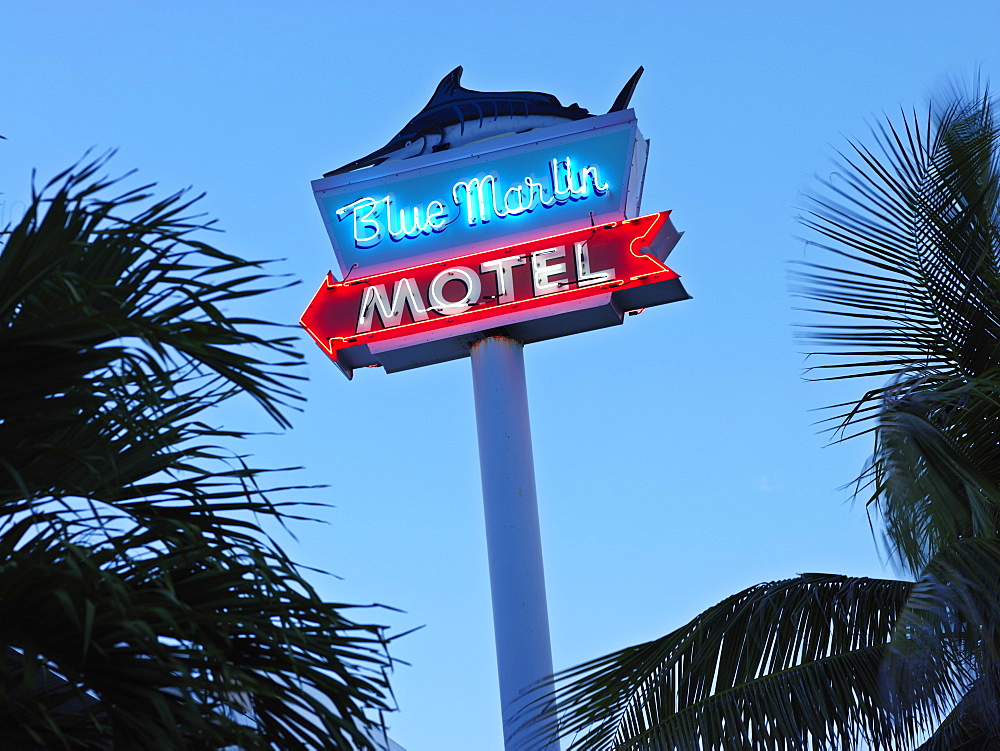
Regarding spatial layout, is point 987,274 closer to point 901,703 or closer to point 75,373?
point 901,703

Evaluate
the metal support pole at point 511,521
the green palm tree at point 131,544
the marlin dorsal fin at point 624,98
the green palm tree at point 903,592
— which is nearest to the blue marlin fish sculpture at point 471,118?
the marlin dorsal fin at point 624,98

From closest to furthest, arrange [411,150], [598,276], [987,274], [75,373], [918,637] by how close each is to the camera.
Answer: [75,373] → [918,637] → [987,274] → [598,276] → [411,150]

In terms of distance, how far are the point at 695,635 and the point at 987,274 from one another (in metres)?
2.89

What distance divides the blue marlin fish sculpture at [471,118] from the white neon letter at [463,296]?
5.96 ft

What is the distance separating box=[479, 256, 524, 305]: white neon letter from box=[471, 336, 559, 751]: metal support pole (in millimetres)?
495

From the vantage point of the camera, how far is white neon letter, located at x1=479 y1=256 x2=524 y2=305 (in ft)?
51.9

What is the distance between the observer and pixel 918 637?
6.58 meters

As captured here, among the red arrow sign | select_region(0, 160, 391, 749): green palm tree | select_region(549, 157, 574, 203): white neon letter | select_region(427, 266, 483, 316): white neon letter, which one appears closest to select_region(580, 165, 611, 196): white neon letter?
select_region(549, 157, 574, 203): white neon letter

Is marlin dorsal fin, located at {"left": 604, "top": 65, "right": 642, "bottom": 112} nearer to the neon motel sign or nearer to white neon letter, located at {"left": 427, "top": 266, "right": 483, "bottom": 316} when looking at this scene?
the neon motel sign

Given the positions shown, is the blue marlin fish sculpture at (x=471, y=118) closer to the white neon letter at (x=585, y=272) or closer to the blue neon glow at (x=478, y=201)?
the blue neon glow at (x=478, y=201)

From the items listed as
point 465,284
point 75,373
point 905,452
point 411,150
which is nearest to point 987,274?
point 905,452

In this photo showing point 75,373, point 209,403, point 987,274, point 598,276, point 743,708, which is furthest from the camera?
point 598,276

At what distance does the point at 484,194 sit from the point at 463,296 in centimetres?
143

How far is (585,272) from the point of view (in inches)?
614
